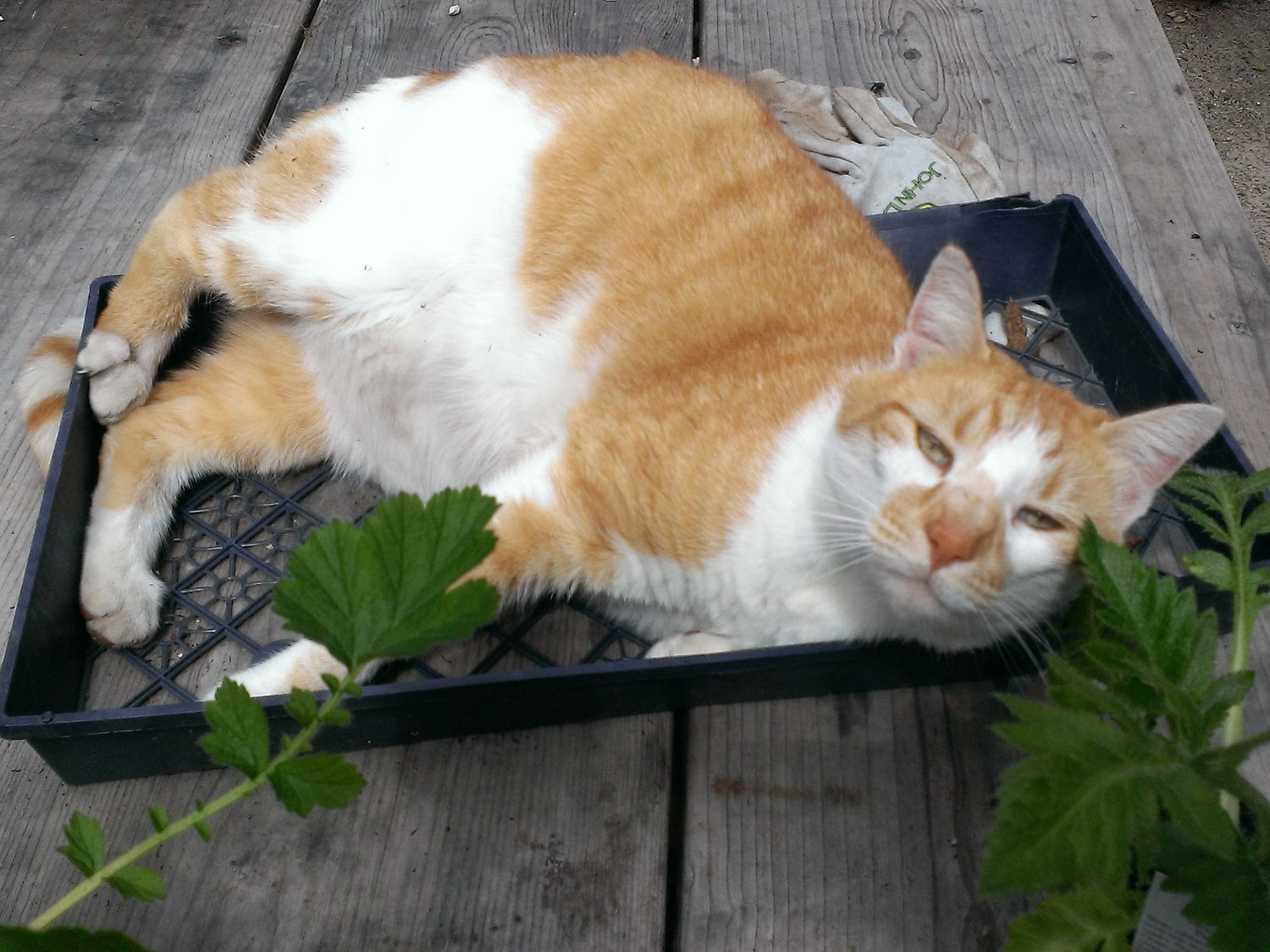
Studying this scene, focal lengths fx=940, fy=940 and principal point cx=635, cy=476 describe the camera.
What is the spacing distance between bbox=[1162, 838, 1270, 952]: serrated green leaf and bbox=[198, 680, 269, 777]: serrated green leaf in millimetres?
584

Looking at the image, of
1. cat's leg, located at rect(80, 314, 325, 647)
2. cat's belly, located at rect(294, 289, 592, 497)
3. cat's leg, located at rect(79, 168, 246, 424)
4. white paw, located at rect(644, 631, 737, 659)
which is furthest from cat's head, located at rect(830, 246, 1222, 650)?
cat's leg, located at rect(79, 168, 246, 424)

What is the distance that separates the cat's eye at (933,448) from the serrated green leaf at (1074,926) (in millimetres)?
566

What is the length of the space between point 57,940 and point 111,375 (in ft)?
4.05

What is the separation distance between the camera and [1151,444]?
1101 millimetres

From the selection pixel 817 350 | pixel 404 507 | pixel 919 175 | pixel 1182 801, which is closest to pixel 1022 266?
pixel 919 175

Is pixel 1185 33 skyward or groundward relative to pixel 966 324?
groundward

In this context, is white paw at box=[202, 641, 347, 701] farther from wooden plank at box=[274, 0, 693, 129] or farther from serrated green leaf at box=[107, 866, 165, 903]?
wooden plank at box=[274, 0, 693, 129]

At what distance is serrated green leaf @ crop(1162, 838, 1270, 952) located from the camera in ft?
1.85

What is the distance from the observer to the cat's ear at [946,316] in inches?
45.3

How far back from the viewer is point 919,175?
6.24 feet

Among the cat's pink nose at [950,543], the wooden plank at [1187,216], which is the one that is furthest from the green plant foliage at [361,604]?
the wooden plank at [1187,216]

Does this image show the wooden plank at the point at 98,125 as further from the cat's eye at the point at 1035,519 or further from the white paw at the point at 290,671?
the cat's eye at the point at 1035,519

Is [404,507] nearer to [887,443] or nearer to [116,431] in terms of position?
[887,443]

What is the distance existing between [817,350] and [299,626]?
99 cm
